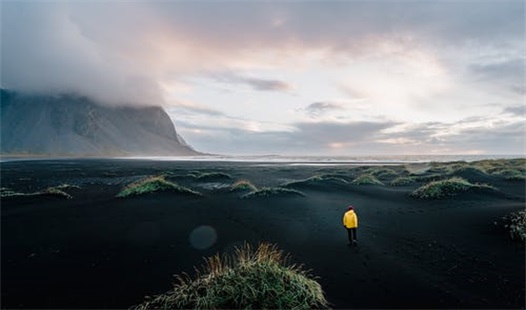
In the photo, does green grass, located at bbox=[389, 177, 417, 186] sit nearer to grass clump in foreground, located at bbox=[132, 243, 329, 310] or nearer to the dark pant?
the dark pant

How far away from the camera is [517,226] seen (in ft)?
44.4

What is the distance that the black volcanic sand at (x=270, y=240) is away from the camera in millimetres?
8461

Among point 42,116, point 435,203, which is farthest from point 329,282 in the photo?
point 42,116

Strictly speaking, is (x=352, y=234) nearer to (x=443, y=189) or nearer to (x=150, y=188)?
(x=443, y=189)

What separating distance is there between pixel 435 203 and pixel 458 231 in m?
7.25

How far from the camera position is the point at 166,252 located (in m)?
11.8

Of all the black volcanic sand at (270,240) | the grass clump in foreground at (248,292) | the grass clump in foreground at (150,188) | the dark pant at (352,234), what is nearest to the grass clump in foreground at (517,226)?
the black volcanic sand at (270,240)

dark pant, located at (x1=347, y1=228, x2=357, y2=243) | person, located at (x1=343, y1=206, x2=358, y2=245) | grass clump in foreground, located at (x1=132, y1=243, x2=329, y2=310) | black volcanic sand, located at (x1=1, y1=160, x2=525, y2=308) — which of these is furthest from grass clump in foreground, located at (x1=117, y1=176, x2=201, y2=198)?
grass clump in foreground, located at (x1=132, y1=243, x2=329, y2=310)

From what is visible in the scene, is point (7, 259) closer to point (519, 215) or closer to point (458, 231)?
point (458, 231)

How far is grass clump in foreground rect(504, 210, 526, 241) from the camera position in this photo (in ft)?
42.8

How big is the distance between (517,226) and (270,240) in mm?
10949

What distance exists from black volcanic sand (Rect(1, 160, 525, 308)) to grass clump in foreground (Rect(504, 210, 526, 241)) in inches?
13.5

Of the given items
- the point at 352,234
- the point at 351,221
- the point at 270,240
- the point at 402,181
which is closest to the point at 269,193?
the point at 270,240

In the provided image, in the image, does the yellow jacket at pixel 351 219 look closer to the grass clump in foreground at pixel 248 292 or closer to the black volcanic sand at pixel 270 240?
the black volcanic sand at pixel 270 240
